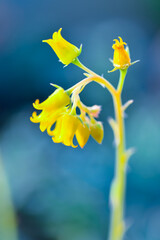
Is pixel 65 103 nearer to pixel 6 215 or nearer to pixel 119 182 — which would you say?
pixel 119 182

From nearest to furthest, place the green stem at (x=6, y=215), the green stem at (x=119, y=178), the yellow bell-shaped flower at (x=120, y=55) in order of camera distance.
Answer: the yellow bell-shaped flower at (x=120, y=55) → the green stem at (x=119, y=178) → the green stem at (x=6, y=215)

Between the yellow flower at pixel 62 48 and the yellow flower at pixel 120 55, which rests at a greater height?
the yellow flower at pixel 62 48

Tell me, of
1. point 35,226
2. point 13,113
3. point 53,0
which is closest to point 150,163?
point 35,226

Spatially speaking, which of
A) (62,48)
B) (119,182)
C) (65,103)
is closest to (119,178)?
(119,182)

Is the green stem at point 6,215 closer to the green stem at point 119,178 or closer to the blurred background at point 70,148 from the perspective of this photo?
the blurred background at point 70,148

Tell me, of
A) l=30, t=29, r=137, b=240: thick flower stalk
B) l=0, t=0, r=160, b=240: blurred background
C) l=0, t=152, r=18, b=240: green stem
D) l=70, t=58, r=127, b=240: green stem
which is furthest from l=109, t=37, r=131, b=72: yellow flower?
l=0, t=152, r=18, b=240: green stem

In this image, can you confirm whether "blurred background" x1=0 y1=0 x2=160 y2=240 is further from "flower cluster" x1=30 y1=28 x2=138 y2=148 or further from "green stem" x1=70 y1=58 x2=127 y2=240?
"flower cluster" x1=30 y1=28 x2=138 y2=148

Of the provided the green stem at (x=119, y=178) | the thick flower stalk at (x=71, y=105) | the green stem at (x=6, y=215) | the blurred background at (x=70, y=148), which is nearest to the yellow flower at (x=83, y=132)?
the thick flower stalk at (x=71, y=105)
